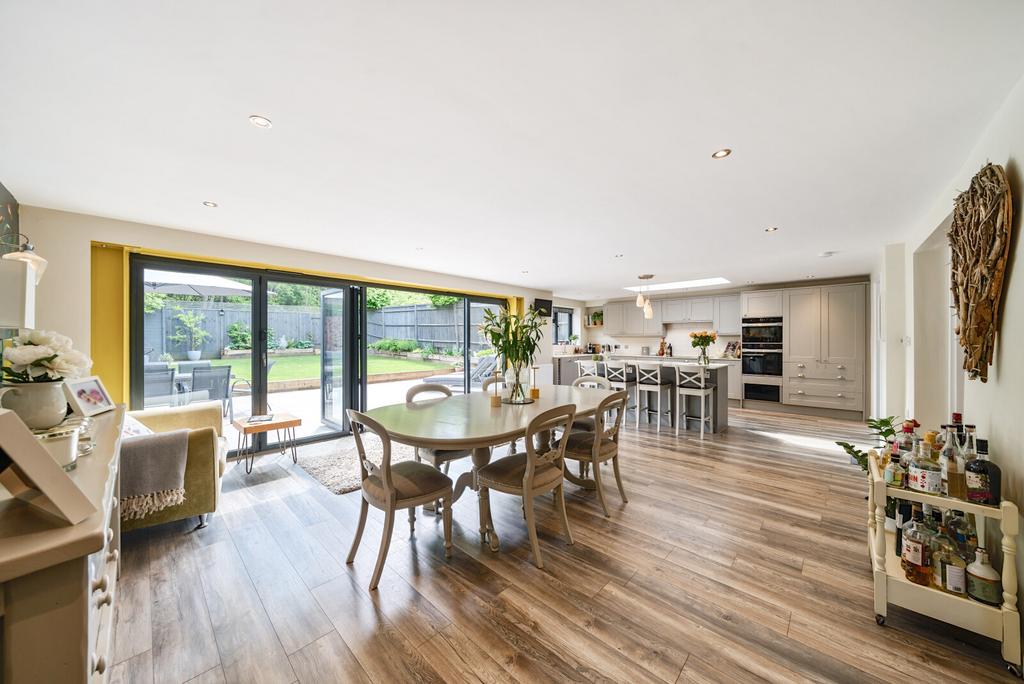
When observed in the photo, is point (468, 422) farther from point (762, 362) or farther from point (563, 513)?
point (762, 362)

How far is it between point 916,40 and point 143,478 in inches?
161

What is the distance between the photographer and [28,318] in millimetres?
2168

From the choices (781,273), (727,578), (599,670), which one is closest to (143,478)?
(599,670)

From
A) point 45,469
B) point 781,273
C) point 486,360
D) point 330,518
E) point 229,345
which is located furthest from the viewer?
point 486,360

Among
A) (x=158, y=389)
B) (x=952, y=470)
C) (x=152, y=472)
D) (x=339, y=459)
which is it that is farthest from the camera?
(x=339, y=459)

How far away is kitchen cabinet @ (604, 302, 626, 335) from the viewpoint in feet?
28.0

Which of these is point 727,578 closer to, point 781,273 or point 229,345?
point 229,345

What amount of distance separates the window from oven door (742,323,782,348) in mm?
3620

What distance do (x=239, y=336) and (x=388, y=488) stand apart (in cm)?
314

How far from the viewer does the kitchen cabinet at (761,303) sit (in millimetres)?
6379

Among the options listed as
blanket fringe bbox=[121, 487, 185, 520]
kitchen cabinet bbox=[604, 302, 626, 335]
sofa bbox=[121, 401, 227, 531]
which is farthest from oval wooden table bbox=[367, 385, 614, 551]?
kitchen cabinet bbox=[604, 302, 626, 335]

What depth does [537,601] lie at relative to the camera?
71.7 inches

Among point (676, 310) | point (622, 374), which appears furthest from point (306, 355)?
point (676, 310)

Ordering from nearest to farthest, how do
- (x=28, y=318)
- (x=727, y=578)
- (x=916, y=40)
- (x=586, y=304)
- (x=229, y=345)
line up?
(x=916, y=40), (x=727, y=578), (x=28, y=318), (x=229, y=345), (x=586, y=304)
